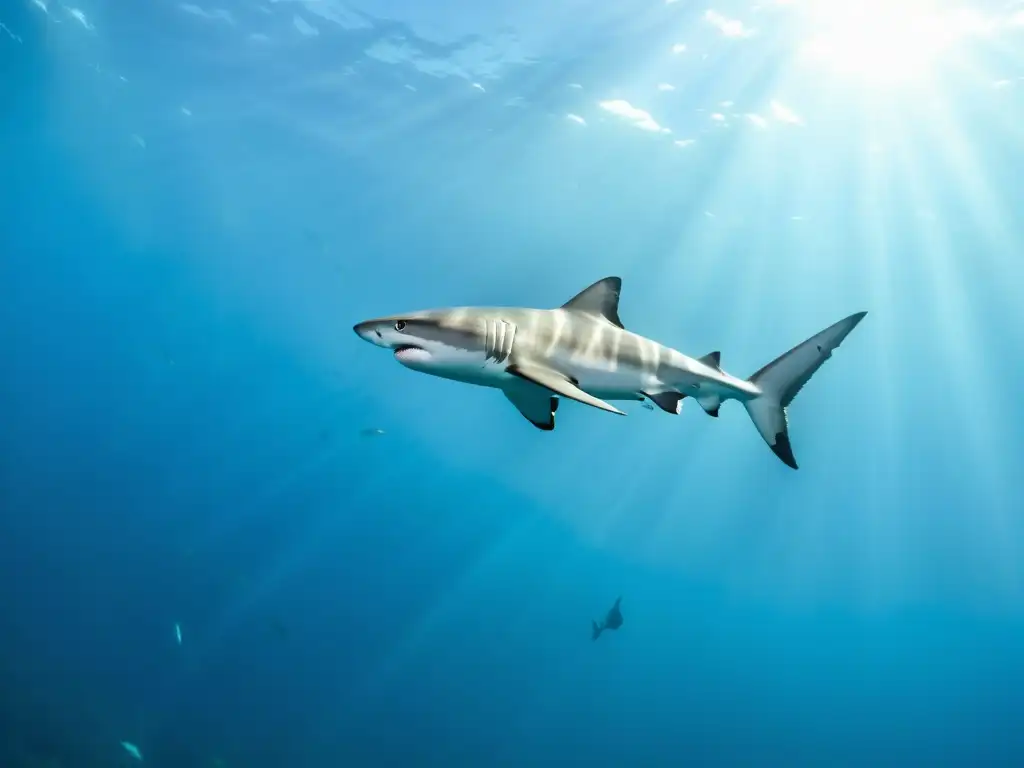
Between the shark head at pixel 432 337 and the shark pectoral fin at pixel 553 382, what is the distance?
31 cm

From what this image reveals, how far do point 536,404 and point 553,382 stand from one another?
1456 millimetres

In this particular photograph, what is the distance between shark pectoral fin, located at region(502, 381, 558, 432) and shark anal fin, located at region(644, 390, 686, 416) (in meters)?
0.85

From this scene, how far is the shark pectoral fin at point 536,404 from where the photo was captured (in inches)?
195

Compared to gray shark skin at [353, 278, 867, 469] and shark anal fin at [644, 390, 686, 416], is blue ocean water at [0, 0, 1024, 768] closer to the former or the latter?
gray shark skin at [353, 278, 867, 469]

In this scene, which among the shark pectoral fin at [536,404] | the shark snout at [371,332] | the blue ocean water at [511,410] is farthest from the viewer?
the blue ocean water at [511,410]

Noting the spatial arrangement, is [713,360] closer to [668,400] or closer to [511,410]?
[668,400]

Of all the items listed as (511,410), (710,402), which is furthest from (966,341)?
(511,410)

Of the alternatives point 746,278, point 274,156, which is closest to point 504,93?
point 274,156

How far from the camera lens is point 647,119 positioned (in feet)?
73.6

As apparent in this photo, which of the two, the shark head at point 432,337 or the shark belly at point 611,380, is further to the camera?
the shark belly at point 611,380

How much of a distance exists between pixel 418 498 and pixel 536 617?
3439 cm

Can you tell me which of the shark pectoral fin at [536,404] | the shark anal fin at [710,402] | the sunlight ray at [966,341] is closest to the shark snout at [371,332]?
the shark pectoral fin at [536,404]

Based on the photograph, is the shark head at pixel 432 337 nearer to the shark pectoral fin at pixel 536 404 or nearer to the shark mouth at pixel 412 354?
the shark mouth at pixel 412 354

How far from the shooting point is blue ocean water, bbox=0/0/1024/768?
2067 centimetres
